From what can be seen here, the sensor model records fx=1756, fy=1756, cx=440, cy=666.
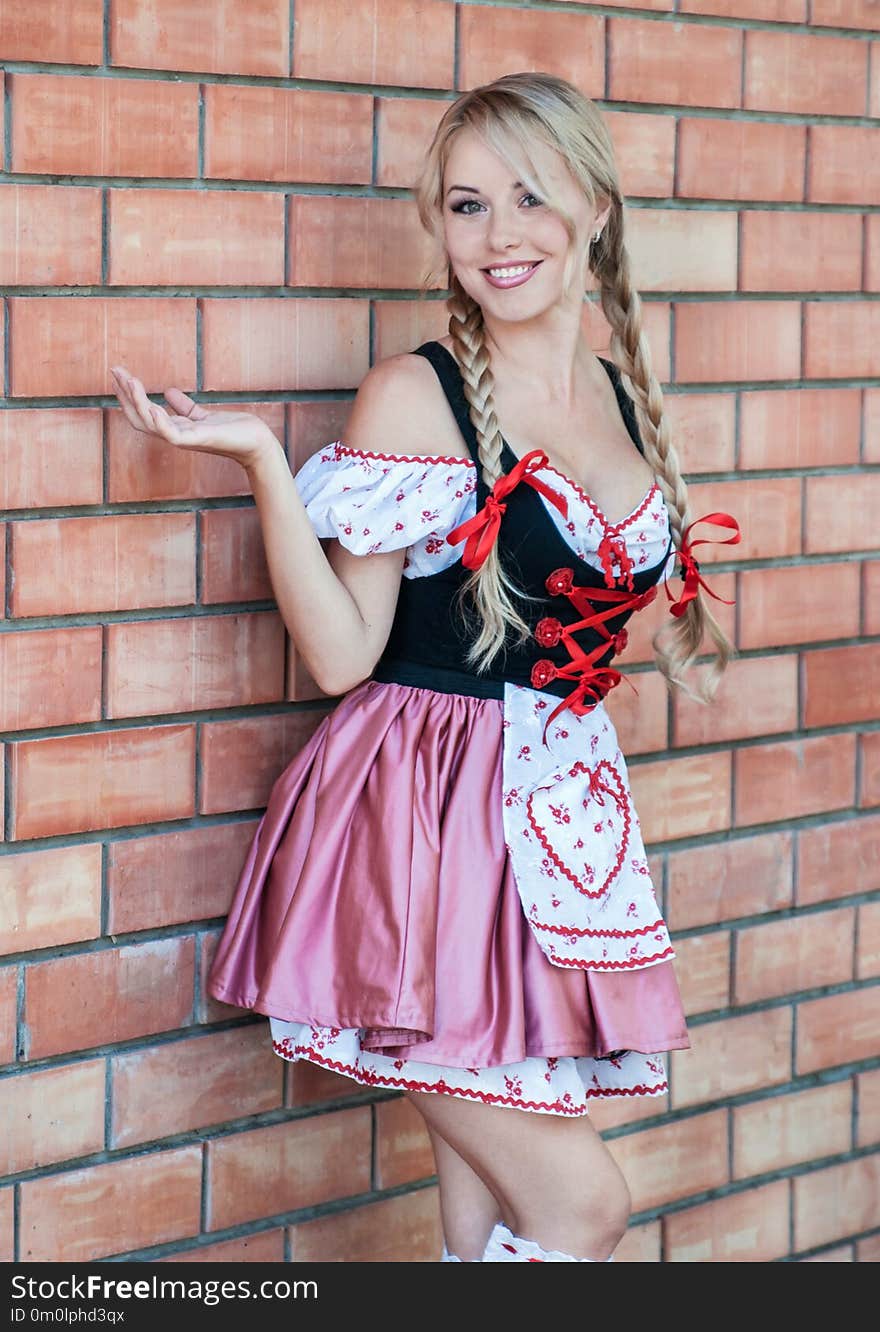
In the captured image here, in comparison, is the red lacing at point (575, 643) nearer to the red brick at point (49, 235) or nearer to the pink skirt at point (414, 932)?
the pink skirt at point (414, 932)

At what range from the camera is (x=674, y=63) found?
8.10 ft

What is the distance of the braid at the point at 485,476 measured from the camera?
6.54 feet

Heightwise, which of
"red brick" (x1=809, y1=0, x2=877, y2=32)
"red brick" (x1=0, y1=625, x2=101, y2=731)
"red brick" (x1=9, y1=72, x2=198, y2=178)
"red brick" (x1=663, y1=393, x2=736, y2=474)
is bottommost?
"red brick" (x1=0, y1=625, x2=101, y2=731)

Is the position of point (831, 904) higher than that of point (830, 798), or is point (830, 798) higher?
point (830, 798)

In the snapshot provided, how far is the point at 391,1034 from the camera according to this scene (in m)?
1.96

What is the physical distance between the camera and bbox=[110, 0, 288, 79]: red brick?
196 cm

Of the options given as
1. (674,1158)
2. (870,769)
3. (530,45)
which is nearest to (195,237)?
(530,45)

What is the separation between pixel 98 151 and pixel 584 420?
0.66m

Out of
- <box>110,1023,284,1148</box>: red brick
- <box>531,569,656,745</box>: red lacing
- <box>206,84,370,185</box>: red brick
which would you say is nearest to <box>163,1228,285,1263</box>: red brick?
<box>110,1023,284,1148</box>: red brick

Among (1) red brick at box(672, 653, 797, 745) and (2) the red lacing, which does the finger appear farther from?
(1) red brick at box(672, 653, 797, 745)

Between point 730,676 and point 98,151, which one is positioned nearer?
point 98,151

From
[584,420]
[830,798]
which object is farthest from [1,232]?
[830,798]

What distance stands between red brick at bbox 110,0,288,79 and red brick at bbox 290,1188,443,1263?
1450 millimetres

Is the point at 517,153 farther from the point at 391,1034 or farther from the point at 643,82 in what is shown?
the point at 391,1034
